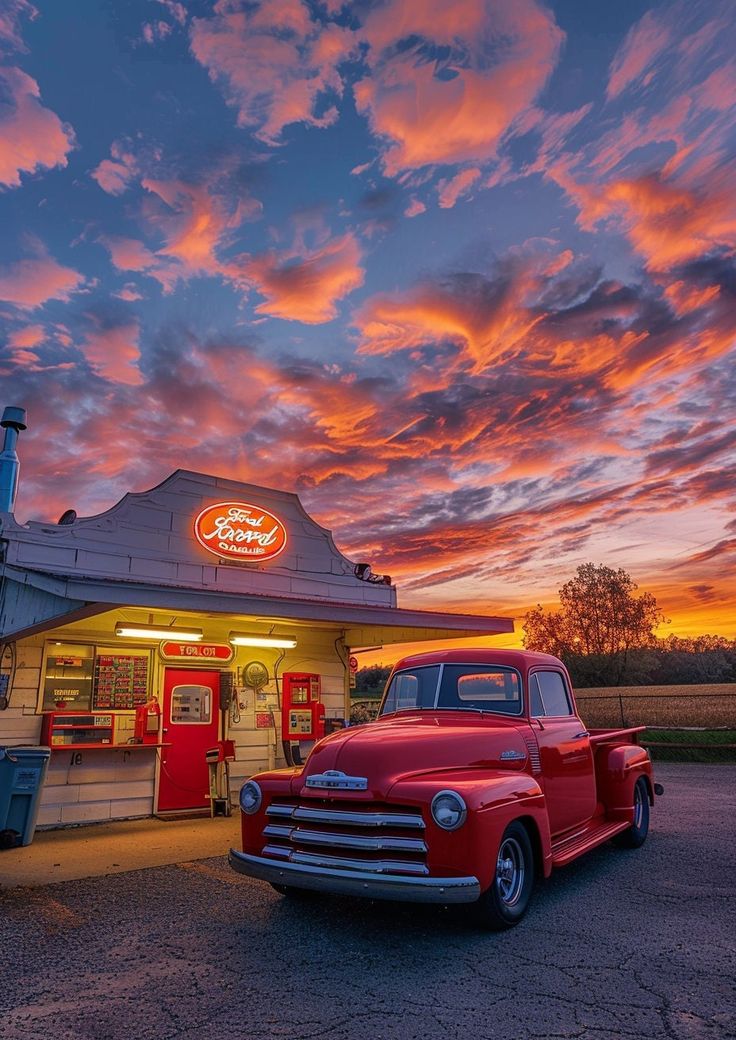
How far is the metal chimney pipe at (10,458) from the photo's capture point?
396 inches

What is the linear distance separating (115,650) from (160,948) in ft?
20.2

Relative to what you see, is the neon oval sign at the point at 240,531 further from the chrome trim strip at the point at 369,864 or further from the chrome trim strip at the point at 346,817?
the chrome trim strip at the point at 369,864

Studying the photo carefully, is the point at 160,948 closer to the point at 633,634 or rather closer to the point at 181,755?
the point at 181,755

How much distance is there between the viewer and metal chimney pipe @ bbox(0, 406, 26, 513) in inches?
396

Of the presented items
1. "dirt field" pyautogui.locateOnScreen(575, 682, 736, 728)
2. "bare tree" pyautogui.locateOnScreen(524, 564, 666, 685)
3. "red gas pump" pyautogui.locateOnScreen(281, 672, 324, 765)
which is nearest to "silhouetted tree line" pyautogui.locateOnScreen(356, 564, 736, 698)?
"bare tree" pyautogui.locateOnScreen(524, 564, 666, 685)

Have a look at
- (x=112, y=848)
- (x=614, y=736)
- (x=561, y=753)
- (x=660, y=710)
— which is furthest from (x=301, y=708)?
(x=660, y=710)

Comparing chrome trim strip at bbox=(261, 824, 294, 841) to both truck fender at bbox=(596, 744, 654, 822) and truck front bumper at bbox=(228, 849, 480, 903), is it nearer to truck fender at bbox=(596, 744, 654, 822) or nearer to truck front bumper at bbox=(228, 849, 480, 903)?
truck front bumper at bbox=(228, 849, 480, 903)

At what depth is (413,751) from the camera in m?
5.13

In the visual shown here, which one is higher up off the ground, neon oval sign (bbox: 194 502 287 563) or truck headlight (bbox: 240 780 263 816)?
neon oval sign (bbox: 194 502 287 563)

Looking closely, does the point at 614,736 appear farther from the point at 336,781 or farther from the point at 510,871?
the point at 336,781

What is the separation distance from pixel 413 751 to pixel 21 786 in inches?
215

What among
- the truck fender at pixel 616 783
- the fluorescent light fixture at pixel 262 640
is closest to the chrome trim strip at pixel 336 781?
the truck fender at pixel 616 783

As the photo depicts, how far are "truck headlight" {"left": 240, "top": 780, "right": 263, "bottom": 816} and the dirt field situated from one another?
63.4 ft

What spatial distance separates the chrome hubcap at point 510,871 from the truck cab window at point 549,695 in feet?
4.48
